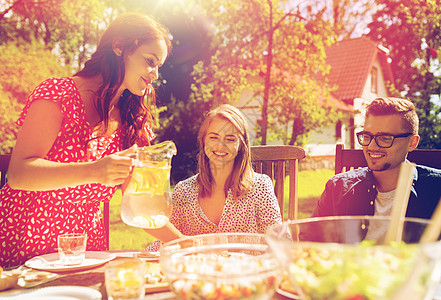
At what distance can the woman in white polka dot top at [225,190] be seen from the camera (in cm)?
246

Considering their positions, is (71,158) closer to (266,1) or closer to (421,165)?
(421,165)

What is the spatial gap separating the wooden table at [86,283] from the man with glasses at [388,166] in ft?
4.40

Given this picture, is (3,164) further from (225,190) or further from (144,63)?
(225,190)

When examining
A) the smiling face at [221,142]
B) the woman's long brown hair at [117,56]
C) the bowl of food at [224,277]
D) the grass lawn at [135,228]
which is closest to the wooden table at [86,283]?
the bowl of food at [224,277]

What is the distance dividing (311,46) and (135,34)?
6.70m

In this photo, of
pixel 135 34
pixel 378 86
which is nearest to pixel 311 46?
pixel 135 34

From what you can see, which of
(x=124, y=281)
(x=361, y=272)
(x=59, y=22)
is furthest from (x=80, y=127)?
(x=59, y=22)

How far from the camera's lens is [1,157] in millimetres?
2105

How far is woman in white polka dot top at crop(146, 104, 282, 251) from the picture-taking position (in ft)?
8.07

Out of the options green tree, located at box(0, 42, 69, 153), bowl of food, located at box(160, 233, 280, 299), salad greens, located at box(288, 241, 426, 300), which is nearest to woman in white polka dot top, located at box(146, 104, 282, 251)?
bowl of food, located at box(160, 233, 280, 299)

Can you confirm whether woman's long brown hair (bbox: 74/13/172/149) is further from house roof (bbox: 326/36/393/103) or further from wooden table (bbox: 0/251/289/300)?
house roof (bbox: 326/36/393/103)

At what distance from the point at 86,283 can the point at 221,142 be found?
1.42m

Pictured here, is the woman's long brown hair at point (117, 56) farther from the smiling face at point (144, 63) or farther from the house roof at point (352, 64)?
the house roof at point (352, 64)

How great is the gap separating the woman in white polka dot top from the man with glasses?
21.8 inches
